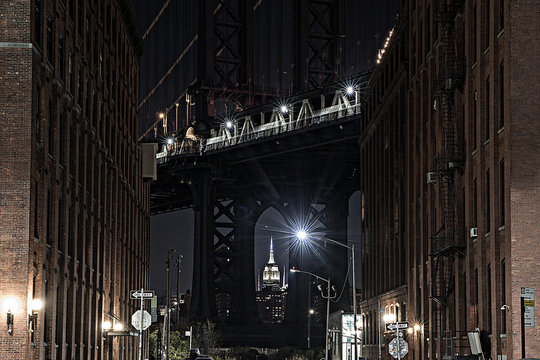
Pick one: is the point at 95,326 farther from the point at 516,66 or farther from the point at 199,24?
the point at 199,24

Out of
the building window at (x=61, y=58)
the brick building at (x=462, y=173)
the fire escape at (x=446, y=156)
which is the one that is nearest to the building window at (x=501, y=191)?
the brick building at (x=462, y=173)

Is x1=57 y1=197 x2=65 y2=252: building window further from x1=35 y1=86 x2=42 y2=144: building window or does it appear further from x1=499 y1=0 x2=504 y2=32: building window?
x1=499 y1=0 x2=504 y2=32: building window

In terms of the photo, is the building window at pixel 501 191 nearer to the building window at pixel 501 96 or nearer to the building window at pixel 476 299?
the building window at pixel 501 96

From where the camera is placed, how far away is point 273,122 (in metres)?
115

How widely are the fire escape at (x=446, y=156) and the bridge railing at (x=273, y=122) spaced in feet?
158

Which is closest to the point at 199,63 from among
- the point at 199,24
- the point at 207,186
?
the point at 199,24

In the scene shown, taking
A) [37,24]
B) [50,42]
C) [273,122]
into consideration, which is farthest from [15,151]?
[273,122]

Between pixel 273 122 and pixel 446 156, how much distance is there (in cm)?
6806

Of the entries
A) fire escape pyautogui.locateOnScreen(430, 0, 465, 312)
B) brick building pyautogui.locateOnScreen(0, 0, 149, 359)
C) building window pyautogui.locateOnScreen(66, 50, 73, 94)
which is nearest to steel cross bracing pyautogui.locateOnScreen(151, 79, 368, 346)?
brick building pyautogui.locateOnScreen(0, 0, 149, 359)

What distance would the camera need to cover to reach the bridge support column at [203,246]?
125875mm

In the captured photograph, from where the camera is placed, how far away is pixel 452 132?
48.0 m

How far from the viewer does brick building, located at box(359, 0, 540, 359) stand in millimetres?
36938

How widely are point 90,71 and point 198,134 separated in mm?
71627

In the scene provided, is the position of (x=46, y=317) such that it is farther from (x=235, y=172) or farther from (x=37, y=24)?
(x=235, y=172)
